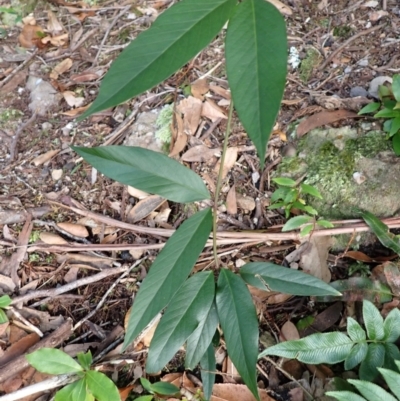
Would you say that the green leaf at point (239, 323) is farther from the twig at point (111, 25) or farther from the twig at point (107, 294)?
the twig at point (111, 25)

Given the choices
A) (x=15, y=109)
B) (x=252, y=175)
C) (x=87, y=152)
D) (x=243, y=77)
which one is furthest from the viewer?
(x=15, y=109)

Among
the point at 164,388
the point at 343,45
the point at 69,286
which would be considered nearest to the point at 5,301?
the point at 69,286

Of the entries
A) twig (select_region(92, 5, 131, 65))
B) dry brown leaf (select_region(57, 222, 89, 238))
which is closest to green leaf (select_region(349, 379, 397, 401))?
dry brown leaf (select_region(57, 222, 89, 238))

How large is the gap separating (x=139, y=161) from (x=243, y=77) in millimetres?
424

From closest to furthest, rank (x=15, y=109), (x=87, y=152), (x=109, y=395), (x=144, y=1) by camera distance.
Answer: (x=87, y=152)
(x=109, y=395)
(x=15, y=109)
(x=144, y=1)

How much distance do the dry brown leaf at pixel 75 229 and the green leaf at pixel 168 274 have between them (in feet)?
2.24

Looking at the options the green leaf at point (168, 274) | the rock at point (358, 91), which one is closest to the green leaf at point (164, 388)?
the green leaf at point (168, 274)

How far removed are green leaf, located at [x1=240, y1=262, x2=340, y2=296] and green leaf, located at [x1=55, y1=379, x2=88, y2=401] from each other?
52cm

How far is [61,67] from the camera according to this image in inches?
79.1

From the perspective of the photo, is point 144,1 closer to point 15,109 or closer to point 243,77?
point 15,109

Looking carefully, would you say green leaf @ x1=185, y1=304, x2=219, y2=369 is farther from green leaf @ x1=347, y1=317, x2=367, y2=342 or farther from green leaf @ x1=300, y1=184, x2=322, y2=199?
green leaf @ x1=300, y1=184, x2=322, y2=199

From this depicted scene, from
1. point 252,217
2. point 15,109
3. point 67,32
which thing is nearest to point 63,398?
point 252,217

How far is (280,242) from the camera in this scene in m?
1.33

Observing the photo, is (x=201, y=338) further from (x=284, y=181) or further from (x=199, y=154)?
(x=199, y=154)
